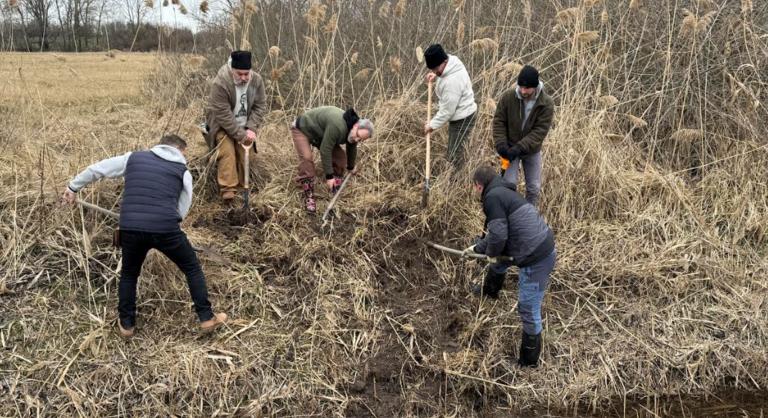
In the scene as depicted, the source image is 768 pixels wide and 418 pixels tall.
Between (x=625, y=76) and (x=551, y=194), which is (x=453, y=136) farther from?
(x=625, y=76)

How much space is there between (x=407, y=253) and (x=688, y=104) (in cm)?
Answer: 353

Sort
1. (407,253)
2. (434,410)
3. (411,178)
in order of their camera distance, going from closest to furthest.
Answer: (434,410) < (407,253) < (411,178)

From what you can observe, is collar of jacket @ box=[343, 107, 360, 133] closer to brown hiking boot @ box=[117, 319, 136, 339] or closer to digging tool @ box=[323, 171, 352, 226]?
digging tool @ box=[323, 171, 352, 226]

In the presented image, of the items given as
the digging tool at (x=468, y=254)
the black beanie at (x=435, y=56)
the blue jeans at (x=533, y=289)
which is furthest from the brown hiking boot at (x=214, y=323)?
the black beanie at (x=435, y=56)

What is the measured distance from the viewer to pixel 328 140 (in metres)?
4.47

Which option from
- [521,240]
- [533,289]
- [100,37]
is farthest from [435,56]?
[100,37]

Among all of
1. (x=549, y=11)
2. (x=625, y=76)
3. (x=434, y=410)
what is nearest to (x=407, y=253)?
(x=434, y=410)

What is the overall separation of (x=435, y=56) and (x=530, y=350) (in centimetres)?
237

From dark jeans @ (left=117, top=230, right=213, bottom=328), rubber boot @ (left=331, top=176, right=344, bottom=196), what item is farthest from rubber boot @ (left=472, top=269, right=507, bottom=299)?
dark jeans @ (left=117, top=230, right=213, bottom=328)

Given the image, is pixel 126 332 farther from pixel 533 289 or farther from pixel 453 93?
pixel 453 93

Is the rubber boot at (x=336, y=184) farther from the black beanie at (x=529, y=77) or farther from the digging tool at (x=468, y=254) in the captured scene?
the black beanie at (x=529, y=77)

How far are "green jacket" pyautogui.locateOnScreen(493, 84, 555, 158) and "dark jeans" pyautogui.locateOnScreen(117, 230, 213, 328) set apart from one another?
8.02 feet

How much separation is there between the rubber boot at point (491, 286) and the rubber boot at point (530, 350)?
18.0 inches

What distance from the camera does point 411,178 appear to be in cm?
525
